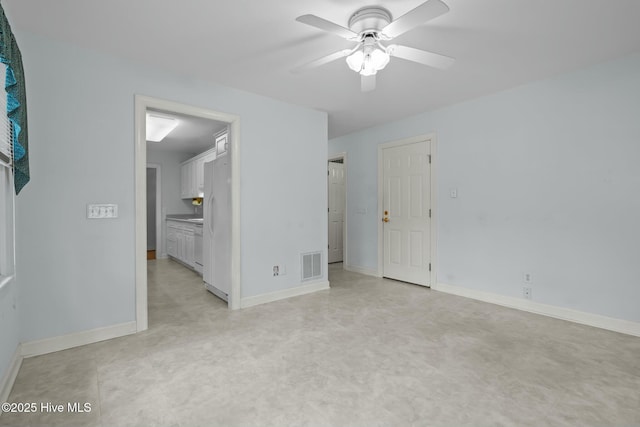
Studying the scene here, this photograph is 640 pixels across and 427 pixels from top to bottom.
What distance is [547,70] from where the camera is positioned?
9.82 ft

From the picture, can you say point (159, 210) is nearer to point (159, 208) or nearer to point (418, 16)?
point (159, 208)

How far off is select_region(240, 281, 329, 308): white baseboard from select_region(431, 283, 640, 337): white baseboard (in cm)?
165

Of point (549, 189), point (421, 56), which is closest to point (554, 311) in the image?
point (549, 189)

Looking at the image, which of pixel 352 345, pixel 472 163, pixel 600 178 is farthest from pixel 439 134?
pixel 352 345

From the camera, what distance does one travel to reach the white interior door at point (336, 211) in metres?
6.17

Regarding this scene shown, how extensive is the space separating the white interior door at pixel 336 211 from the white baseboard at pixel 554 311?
97.6 inches

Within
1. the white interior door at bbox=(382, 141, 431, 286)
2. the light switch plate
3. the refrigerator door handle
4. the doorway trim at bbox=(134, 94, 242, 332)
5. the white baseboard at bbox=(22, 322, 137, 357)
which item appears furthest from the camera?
the white interior door at bbox=(382, 141, 431, 286)

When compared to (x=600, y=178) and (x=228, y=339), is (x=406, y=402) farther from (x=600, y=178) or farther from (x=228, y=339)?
(x=600, y=178)

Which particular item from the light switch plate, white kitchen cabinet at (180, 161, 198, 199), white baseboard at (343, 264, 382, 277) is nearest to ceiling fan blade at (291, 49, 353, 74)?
the light switch plate

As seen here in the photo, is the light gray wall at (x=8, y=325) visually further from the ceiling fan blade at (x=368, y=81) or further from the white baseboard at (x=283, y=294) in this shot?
the ceiling fan blade at (x=368, y=81)

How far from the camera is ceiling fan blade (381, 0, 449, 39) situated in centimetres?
158

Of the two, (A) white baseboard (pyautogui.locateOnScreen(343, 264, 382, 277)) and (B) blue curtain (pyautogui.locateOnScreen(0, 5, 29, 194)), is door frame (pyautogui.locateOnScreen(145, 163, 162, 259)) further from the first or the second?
A: (B) blue curtain (pyautogui.locateOnScreen(0, 5, 29, 194))

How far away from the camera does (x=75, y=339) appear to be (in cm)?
249

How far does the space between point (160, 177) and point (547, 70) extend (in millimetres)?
6967
